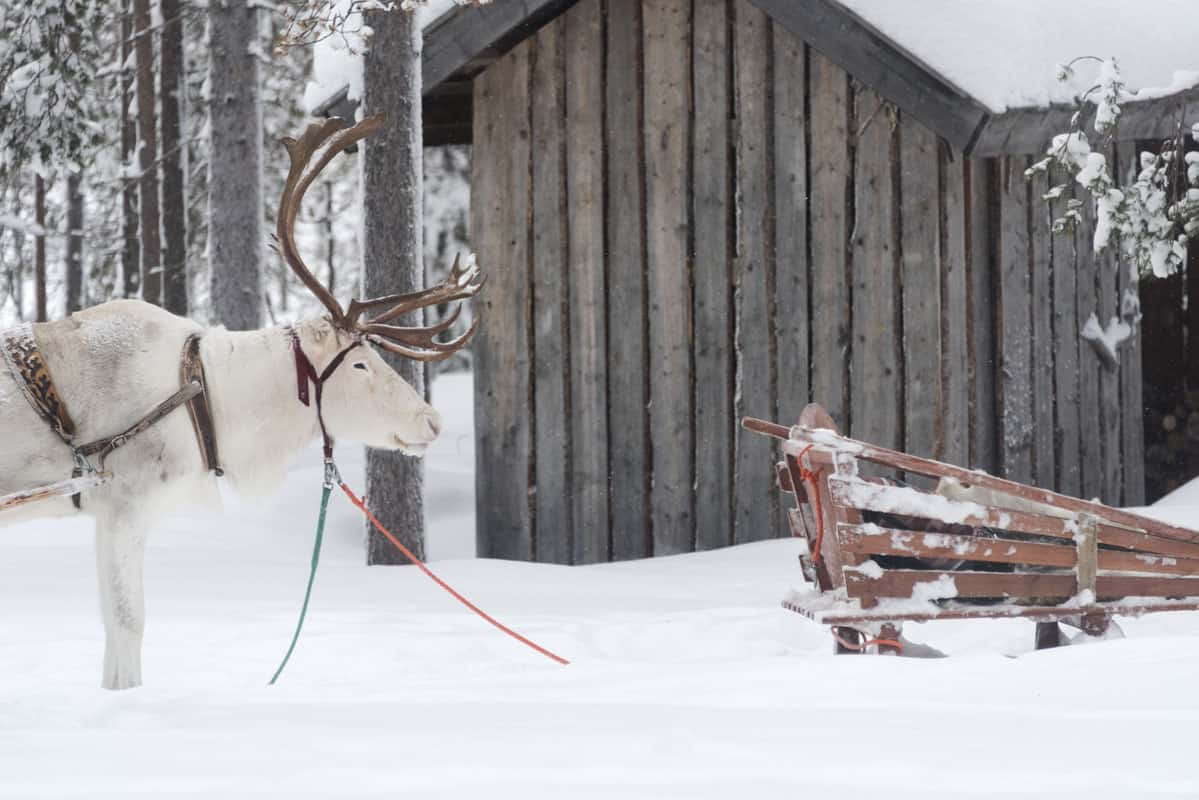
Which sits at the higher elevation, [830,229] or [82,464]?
[830,229]

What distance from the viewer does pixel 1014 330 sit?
9.32 m

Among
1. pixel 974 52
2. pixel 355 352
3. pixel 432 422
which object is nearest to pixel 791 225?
pixel 974 52

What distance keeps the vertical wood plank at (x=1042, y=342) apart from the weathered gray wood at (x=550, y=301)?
3.36m

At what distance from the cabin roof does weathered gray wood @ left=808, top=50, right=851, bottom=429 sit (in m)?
0.39

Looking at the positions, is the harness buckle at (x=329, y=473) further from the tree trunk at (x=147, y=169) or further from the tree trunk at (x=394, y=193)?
the tree trunk at (x=147, y=169)

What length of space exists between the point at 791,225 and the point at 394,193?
9.27 ft

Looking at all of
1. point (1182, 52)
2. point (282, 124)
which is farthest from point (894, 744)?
point (282, 124)

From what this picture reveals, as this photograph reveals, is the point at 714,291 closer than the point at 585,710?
No

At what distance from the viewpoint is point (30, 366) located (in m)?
4.82

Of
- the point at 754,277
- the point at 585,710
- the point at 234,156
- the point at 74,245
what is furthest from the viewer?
the point at 74,245

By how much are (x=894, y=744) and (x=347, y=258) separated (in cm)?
2994

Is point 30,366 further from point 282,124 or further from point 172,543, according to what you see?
point 282,124

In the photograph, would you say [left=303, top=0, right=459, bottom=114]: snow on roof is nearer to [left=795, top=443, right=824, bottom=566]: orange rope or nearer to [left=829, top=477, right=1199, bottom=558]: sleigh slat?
[left=795, top=443, right=824, bottom=566]: orange rope

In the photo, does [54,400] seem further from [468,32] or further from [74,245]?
[74,245]
